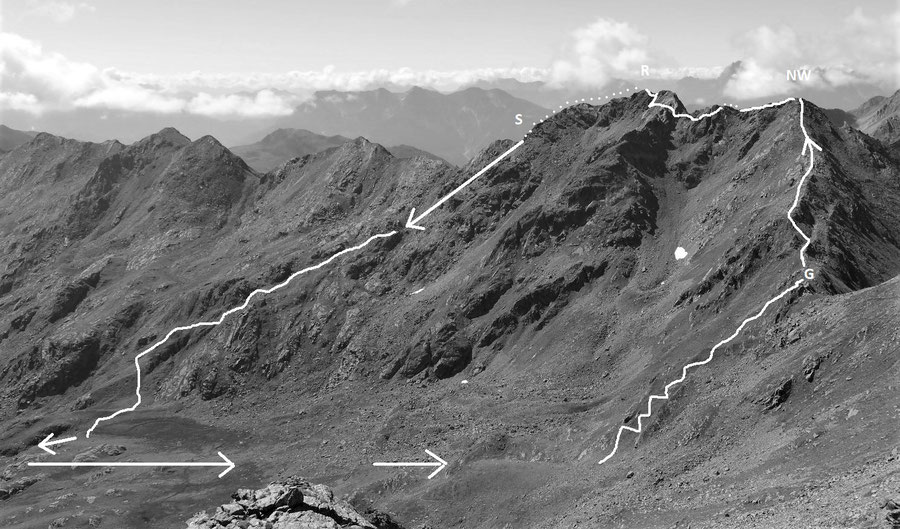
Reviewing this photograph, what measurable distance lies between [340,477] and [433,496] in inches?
1218

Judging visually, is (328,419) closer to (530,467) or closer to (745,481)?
(530,467)

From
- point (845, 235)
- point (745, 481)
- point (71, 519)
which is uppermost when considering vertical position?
point (845, 235)

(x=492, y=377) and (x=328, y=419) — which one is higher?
(x=492, y=377)

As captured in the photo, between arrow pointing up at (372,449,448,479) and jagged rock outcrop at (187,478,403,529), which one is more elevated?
jagged rock outcrop at (187,478,403,529)

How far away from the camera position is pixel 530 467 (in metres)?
138

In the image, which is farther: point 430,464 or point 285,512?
point 430,464

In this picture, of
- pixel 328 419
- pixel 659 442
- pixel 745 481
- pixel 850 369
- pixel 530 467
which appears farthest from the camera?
pixel 328 419

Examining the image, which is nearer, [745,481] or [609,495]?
[745,481]

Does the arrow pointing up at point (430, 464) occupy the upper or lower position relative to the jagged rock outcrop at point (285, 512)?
lower

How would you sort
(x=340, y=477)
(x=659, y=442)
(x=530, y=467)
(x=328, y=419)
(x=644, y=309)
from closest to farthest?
(x=659, y=442), (x=530, y=467), (x=340, y=477), (x=644, y=309), (x=328, y=419)

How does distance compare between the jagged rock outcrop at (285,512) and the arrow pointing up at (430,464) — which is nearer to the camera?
the jagged rock outcrop at (285,512)

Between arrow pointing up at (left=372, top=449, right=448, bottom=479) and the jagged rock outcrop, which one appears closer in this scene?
the jagged rock outcrop

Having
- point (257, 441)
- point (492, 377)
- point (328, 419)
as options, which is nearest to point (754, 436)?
point (492, 377)

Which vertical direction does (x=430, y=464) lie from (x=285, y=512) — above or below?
below
